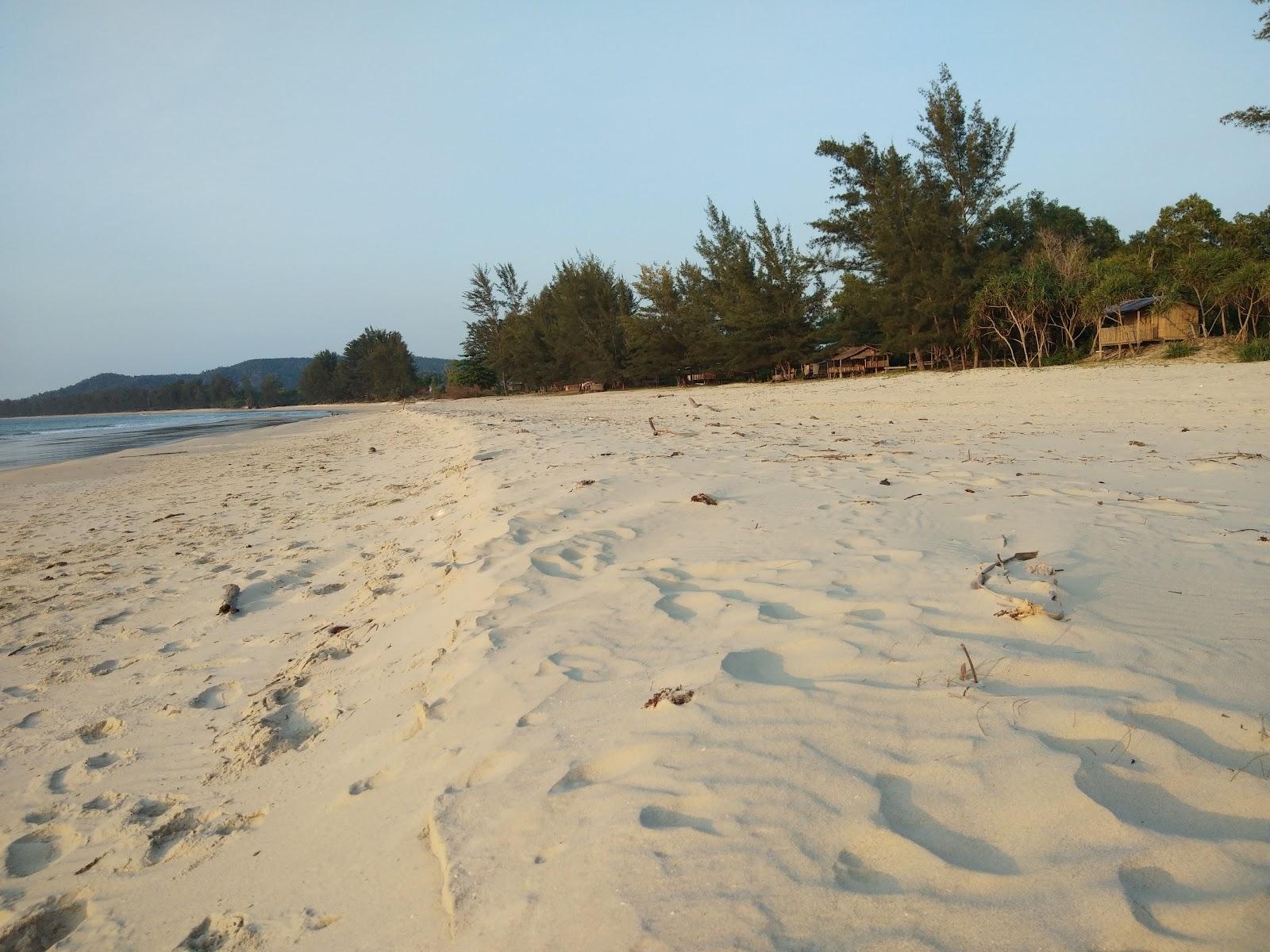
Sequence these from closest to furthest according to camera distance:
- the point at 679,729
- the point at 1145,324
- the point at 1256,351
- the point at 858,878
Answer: the point at 858,878, the point at 679,729, the point at 1256,351, the point at 1145,324

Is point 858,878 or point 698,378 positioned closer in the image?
point 858,878

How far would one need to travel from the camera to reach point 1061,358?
21.3 m

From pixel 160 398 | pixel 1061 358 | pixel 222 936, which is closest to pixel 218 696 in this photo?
pixel 222 936

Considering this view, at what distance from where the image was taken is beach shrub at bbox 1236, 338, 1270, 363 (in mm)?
13859

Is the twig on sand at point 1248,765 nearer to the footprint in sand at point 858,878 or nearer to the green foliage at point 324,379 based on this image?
the footprint in sand at point 858,878

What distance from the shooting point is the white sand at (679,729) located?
120 cm

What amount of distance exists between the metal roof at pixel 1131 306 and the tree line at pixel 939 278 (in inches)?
10.9

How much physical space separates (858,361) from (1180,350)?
39.8 ft

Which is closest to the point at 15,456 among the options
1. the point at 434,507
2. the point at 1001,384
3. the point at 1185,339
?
the point at 434,507

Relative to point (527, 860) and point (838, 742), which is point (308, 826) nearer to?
point (527, 860)

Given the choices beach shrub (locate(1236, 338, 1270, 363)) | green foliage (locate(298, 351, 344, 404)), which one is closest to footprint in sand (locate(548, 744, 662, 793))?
beach shrub (locate(1236, 338, 1270, 363))

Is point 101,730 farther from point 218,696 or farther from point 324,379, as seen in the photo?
point 324,379

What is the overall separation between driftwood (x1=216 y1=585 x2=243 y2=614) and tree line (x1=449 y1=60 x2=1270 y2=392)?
872 inches

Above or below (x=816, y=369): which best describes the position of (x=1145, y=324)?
above
